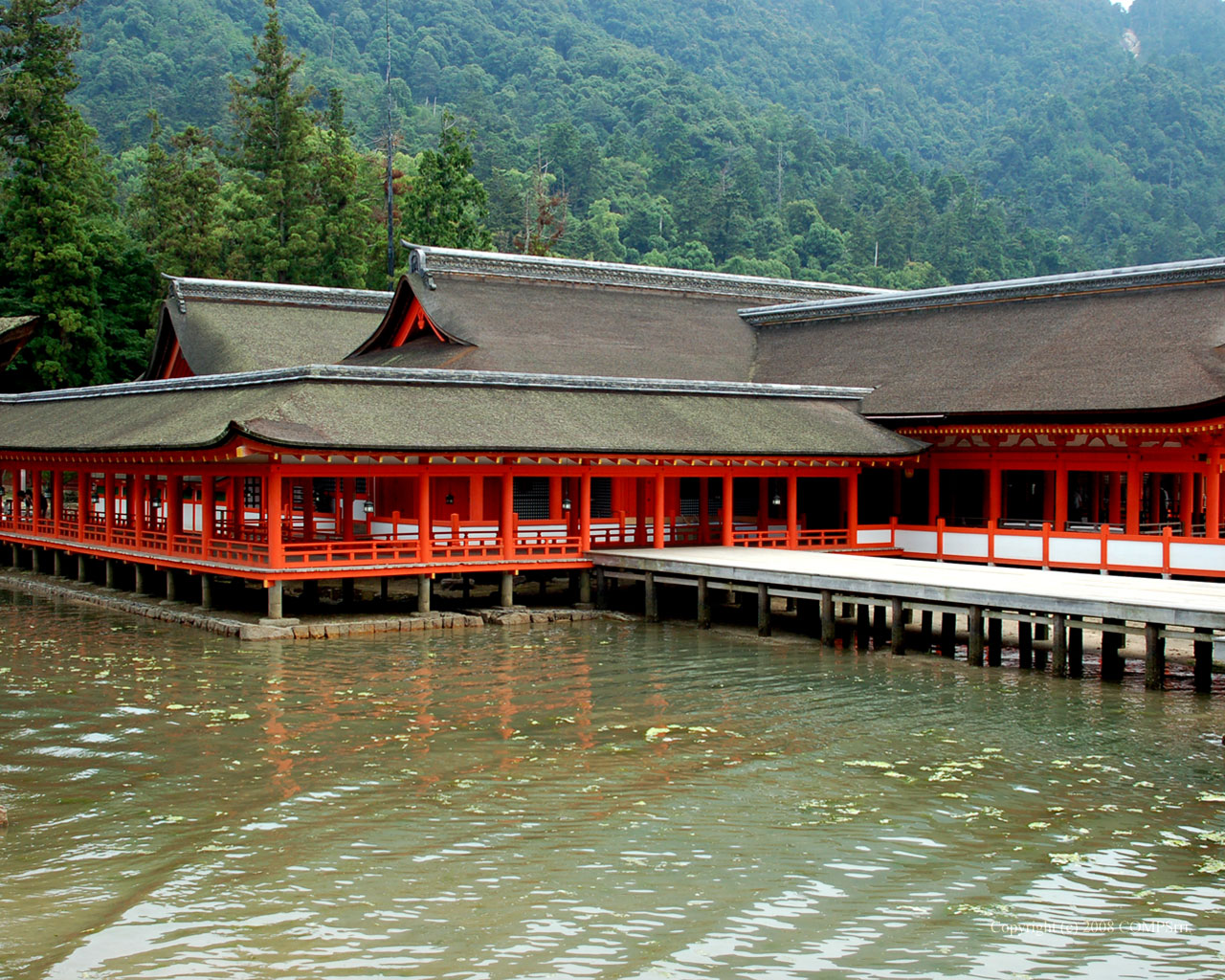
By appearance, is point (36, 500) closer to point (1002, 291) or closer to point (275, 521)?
point (275, 521)

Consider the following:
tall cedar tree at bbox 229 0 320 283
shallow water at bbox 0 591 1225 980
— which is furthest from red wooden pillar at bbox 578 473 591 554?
tall cedar tree at bbox 229 0 320 283

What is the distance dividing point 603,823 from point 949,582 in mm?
11071

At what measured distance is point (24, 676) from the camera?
21828mm

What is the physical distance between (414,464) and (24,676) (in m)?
8.18

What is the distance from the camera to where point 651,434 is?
29.1 metres

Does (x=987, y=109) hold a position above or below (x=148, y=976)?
above

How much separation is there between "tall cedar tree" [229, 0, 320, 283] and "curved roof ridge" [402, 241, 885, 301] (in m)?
19.9

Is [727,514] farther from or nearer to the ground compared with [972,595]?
farther from the ground

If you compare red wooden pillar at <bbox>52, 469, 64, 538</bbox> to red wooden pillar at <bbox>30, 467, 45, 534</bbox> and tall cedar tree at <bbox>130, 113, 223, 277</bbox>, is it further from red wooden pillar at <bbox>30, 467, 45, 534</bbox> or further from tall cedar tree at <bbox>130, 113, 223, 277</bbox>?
tall cedar tree at <bbox>130, 113, 223, 277</bbox>

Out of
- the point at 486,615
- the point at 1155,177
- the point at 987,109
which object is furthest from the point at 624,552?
the point at 987,109

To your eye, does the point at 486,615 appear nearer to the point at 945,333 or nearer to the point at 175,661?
the point at 175,661

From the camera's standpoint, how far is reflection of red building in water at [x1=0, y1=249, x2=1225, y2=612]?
89.0ft

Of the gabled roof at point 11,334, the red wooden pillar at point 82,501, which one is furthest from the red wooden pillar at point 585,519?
the gabled roof at point 11,334

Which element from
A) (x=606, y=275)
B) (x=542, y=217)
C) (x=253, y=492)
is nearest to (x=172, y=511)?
(x=253, y=492)
